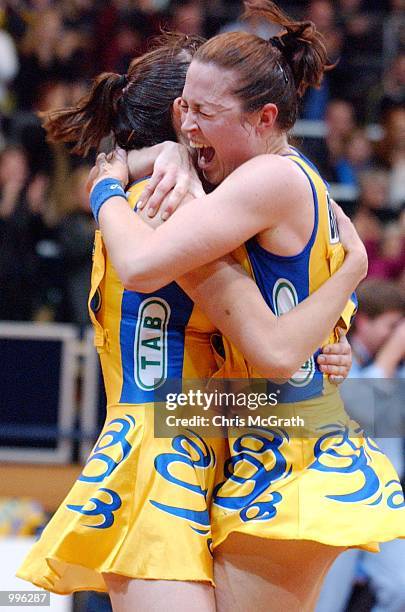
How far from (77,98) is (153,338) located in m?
5.74

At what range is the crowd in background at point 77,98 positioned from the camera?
7.18 meters

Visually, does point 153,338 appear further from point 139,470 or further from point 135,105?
point 135,105

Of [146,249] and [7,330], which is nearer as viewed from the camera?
[146,249]

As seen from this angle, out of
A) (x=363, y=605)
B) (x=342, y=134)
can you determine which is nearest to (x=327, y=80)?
(x=342, y=134)

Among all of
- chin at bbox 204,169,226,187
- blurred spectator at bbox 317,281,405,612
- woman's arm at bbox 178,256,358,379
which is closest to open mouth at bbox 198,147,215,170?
chin at bbox 204,169,226,187

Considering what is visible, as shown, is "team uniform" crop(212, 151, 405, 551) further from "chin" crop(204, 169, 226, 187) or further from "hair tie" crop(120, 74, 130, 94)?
"hair tie" crop(120, 74, 130, 94)

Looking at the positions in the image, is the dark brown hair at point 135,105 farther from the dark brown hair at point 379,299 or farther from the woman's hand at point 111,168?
the dark brown hair at point 379,299

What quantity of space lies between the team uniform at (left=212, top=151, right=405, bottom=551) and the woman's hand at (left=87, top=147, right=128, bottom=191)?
1.27ft

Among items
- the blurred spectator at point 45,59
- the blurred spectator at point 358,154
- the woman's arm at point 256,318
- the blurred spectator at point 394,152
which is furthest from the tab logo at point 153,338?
the blurred spectator at point 358,154

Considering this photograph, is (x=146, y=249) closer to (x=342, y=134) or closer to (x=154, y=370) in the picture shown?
(x=154, y=370)

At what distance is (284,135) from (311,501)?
0.86m

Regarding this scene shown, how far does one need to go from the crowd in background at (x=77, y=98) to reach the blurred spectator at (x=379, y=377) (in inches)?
68.0

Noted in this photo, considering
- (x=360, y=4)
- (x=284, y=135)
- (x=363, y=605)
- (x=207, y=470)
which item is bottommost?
(x=363, y=605)

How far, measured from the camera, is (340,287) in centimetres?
238
